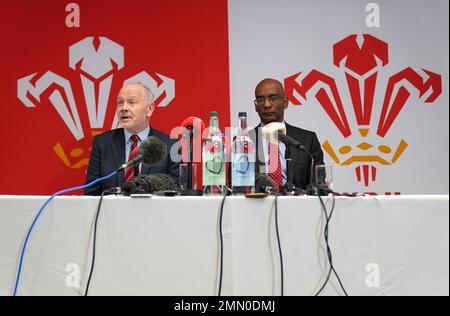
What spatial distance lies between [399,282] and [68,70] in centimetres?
257

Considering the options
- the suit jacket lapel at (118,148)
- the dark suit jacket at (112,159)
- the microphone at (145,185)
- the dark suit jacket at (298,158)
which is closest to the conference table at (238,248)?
the microphone at (145,185)

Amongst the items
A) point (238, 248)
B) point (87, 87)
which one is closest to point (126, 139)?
point (87, 87)

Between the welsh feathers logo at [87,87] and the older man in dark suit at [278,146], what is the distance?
0.64 meters

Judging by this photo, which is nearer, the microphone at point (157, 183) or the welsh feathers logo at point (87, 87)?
the microphone at point (157, 183)

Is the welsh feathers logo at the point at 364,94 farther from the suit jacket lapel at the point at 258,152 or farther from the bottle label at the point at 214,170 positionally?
the bottle label at the point at 214,170

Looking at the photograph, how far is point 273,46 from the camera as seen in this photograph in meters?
3.46

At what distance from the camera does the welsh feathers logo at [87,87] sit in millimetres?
3385

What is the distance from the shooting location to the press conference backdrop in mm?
3389

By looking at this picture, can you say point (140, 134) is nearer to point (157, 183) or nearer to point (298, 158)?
point (298, 158)

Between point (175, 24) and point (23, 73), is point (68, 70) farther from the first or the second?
point (175, 24)

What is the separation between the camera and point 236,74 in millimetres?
3430

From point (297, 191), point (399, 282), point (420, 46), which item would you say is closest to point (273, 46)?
point (420, 46)

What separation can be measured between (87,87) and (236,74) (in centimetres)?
96

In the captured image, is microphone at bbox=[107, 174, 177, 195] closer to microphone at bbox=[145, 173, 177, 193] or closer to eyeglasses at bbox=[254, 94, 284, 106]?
microphone at bbox=[145, 173, 177, 193]
